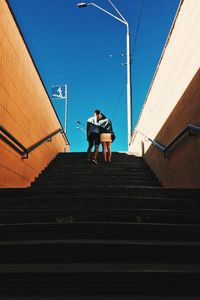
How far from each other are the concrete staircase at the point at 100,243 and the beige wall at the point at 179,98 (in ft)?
3.28

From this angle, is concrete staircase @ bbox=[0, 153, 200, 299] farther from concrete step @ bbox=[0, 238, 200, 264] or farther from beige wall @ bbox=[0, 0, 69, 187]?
beige wall @ bbox=[0, 0, 69, 187]

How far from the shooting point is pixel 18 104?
519 cm

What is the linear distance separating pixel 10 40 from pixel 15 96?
2.80 feet

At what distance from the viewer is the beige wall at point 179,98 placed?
4.23 metres

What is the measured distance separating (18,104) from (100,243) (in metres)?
3.39

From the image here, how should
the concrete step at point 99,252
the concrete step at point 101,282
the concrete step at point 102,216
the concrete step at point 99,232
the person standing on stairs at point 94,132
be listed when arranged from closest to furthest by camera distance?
the concrete step at point 101,282 → the concrete step at point 99,252 → the concrete step at point 99,232 → the concrete step at point 102,216 → the person standing on stairs at point 94,132

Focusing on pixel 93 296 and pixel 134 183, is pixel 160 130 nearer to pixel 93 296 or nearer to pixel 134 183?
pixel 134 183

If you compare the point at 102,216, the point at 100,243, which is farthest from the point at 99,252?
the point at 102,216

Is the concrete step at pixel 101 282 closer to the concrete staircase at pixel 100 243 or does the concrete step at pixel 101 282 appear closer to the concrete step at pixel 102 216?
the concrete staircase at pixel 100 243

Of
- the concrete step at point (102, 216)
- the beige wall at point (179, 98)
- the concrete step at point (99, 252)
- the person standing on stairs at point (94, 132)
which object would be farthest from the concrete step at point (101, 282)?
the person standing on stairs at point (94, 132)

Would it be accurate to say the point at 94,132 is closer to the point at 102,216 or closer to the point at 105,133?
the point at 105,133

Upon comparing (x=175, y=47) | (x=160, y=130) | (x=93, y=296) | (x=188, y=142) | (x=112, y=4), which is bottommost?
(x=93, y=296)

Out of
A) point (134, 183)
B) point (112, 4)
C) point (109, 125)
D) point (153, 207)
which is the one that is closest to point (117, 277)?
point (153, 207)

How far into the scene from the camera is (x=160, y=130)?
6.13 m
